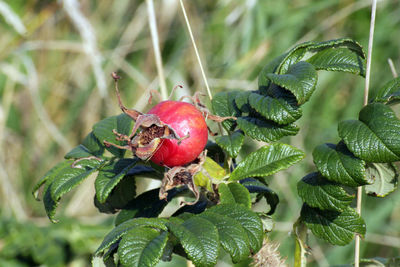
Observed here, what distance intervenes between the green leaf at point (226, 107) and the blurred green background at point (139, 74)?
1.33 m

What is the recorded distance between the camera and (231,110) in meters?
1.03

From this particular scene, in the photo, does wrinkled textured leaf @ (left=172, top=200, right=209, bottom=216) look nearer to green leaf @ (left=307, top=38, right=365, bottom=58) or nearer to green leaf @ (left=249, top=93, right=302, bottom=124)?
green leaf @ (left=249, top=93, right=302, bottom=124)

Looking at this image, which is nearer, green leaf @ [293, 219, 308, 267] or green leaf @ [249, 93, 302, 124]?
green leaf @ [249, 93, 302, 124]

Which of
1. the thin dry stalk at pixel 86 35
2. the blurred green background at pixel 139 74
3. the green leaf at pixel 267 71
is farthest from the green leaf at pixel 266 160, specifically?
the thin dry stalk at pixel 86 35

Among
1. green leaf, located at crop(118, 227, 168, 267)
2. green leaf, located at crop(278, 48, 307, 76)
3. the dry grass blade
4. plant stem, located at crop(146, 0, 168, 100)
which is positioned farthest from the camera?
the dry grass blade

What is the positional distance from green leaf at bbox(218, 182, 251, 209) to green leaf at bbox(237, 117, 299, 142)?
102 millimetres

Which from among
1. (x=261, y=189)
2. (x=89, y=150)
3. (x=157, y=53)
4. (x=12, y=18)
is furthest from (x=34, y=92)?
(x=261, y=189)

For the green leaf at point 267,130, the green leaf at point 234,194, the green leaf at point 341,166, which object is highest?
the green leaf at point 267,130

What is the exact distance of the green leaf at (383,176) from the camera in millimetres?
994

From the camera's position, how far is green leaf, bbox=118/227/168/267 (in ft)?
2.45

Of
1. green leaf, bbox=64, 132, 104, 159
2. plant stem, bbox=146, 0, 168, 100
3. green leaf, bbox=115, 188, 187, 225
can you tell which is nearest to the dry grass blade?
plant stem, bbox=146, 0, 168, 100

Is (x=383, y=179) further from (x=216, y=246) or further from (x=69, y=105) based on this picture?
(x=69, y=105)

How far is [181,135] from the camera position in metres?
0.89

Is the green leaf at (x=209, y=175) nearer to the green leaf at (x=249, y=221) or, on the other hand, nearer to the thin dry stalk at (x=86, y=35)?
the green leaf at (x=249, y=221)
